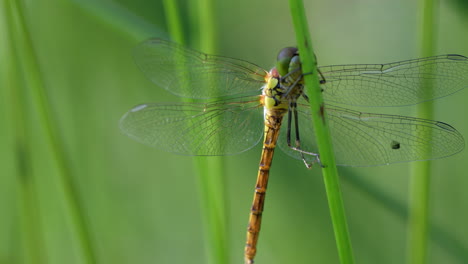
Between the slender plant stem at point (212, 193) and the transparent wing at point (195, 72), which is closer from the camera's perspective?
the slender plant stem at point (212, 193)

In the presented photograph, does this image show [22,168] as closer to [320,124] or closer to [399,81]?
[320,124]

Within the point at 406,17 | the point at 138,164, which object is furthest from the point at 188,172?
the point at 406,17

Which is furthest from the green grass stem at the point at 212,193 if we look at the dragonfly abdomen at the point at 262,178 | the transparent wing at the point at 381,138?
the transparent wing at the point at 381,138

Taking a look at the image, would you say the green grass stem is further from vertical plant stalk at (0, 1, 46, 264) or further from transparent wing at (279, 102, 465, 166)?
vertical plant stalk at (0, 1, 46, 264)

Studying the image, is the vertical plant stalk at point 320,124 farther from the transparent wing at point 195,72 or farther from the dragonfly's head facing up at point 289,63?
the transparent wing at point 195,72

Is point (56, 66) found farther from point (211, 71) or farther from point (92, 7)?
point (211, 71)
